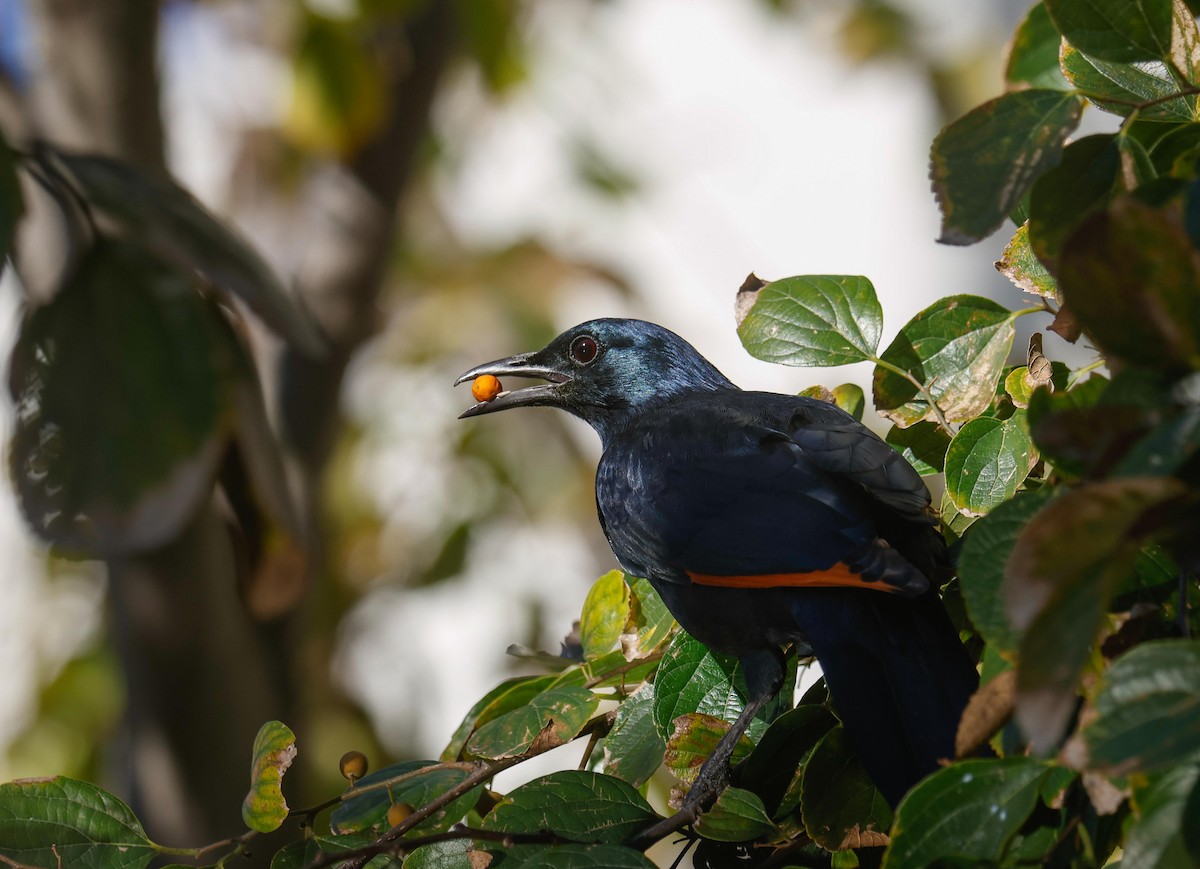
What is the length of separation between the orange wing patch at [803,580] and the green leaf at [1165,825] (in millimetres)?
586

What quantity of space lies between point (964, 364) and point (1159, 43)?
1.42 ft

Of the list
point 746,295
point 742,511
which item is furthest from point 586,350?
point 746,295

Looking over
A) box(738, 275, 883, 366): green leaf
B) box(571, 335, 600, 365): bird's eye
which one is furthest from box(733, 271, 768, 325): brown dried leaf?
box(571, 335, 600, 365): bird's eye

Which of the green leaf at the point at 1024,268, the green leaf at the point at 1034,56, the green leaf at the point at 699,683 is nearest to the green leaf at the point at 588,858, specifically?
the green leaf at the point at 699,683

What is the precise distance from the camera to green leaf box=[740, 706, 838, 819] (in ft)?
4.43

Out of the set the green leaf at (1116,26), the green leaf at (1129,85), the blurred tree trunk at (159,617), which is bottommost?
the blurred tree trunk at (159,617)

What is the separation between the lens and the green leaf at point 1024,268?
1366 mm

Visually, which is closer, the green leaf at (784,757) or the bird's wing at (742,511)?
the green leaf at (784,757)

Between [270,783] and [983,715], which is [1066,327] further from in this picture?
[270,783]

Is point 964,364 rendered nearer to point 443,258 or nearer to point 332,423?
point 332,423

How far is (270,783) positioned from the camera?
1266 millimetres

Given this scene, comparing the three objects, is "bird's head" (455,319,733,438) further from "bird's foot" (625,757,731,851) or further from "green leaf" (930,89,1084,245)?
"green leaf" (930,89,1084,245)

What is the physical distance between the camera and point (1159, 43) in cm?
113

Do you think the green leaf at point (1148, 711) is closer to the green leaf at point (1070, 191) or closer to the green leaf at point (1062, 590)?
the green leaf at point (1062, 590)
